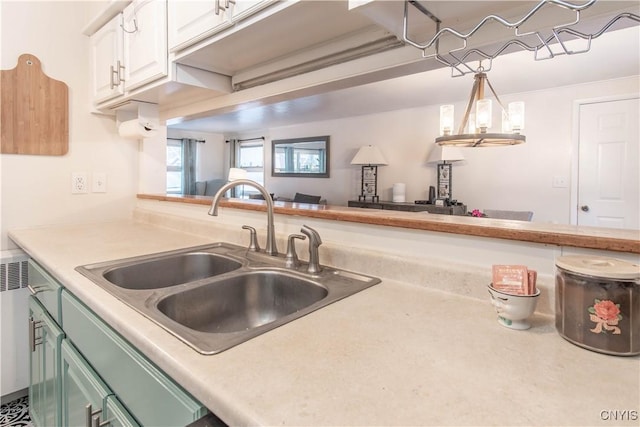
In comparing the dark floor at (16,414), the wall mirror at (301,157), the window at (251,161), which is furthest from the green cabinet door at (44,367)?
the window at (251,161)

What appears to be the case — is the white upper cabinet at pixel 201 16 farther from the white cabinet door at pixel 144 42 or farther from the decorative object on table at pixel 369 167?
the decorative object on table at pixel 369 167

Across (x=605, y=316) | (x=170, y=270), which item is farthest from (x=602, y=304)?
(x=170, y=270)

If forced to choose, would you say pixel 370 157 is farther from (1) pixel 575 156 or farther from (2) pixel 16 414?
(2) pixel 16 414

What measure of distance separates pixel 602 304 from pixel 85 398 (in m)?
1.21

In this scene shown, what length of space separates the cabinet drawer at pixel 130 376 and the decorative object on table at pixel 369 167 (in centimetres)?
427

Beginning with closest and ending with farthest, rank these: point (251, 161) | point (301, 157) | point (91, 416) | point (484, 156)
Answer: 1. point (91, 416)
2. point (484, 156)
3. point (301, 157)
4. point (251, 161)

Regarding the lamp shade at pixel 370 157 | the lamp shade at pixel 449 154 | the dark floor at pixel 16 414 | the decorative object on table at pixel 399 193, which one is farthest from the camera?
the lamp shade at pixel 370 157

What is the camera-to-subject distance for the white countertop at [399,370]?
46 centimetres

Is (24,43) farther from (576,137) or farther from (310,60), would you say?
(576,137)

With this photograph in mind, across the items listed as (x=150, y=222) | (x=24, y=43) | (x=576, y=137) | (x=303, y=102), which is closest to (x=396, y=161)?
(x=303, y=102)

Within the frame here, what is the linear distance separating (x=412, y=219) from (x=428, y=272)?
16 centimetres

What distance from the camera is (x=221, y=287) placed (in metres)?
1.06

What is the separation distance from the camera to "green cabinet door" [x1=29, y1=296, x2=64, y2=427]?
3.77 feet

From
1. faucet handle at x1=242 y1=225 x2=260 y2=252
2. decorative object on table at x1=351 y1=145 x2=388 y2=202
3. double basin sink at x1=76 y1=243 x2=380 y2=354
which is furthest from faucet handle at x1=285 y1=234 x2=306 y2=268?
decorative object on table at x1=351 y1=145 x2=388 y2=202
